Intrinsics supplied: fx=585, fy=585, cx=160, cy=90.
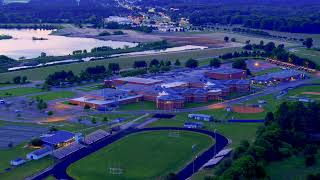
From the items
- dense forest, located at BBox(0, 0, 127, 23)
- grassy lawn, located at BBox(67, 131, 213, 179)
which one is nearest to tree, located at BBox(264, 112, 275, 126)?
grassy lawn, located at BBox(67, 131, 213, 179)

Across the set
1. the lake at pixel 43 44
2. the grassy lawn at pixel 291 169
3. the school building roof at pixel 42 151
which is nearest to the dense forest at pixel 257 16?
the lake at pixel 43 44

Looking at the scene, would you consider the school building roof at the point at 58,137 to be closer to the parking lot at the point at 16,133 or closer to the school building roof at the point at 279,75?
the parking lot at the point at 16,133

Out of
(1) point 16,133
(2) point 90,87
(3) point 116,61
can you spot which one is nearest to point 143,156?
(1) point 16,133

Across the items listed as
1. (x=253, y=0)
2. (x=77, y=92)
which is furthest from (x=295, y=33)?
(x=253, y=0)

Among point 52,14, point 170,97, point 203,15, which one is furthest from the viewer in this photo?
point 203,15

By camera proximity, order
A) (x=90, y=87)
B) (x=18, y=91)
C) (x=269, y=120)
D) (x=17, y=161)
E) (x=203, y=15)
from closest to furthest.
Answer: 1. (x=17, y=161)
2. (x=269, y=120)
3. (x=18, y=91)
4. (x=90, y=87)
5. (x=203, y=15)

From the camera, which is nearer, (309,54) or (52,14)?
(309,54)

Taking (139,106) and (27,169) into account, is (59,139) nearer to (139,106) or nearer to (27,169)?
(27,169)
